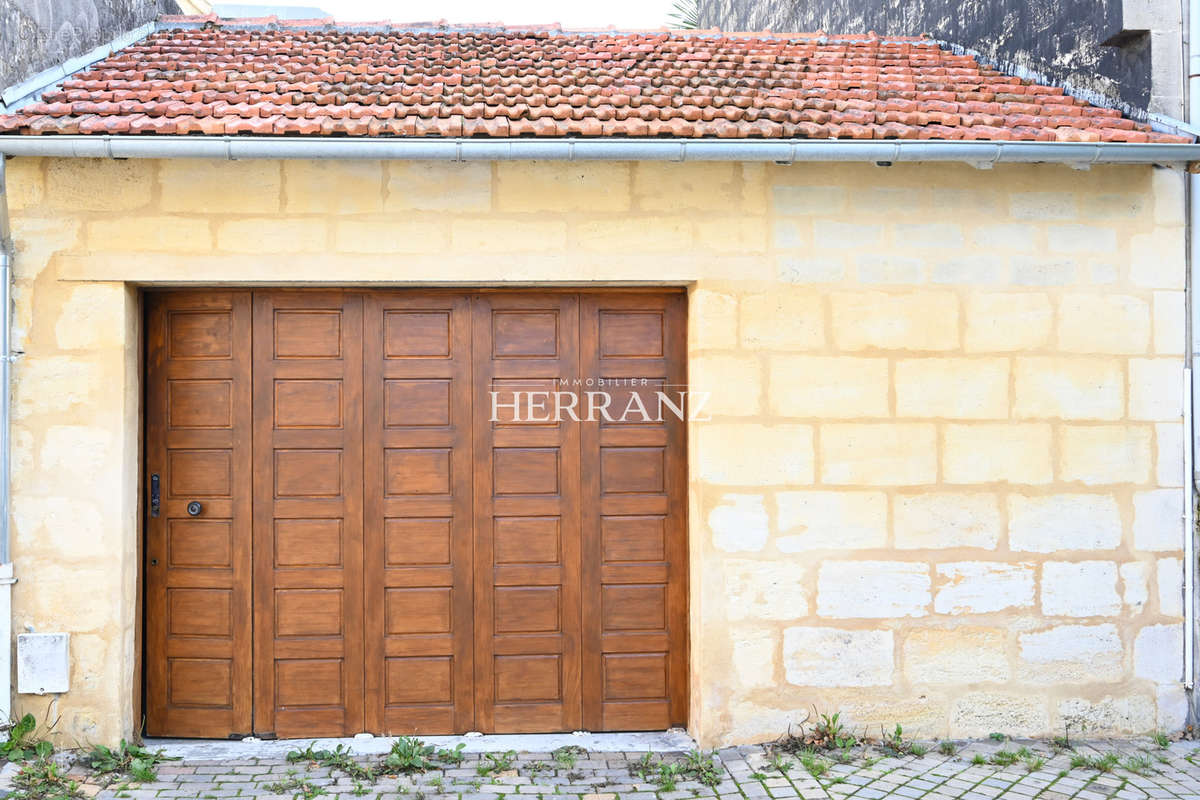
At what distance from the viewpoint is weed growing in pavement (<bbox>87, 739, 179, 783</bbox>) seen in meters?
4.68

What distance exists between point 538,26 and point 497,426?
340cm

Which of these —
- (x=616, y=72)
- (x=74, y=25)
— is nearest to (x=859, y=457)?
(x=616, y=72)

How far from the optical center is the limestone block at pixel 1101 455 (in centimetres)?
525

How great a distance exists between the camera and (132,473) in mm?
5086

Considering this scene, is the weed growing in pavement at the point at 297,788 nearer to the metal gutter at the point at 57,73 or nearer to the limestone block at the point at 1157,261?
the metal gutter at the point at 57,73

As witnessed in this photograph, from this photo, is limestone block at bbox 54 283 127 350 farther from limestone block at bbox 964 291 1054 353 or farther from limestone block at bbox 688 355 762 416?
limestone block at bbox 964 291 1054 353

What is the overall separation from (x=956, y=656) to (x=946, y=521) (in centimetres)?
70

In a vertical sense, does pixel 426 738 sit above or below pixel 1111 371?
below

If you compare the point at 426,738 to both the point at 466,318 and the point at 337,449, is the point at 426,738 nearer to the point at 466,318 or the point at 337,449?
the point at 337,449

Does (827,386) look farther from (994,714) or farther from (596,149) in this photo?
(994,714)

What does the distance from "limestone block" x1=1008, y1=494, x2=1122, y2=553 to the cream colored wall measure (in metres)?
0.01

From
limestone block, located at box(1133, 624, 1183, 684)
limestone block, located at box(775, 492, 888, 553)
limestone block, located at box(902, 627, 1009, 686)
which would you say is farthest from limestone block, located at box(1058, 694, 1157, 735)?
limestone block, located at box(775, 492, 888, 553)

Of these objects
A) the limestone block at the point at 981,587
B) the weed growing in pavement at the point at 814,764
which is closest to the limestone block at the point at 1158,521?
the limestone block at the point at 981,587

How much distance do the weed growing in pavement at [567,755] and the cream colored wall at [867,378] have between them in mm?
644
